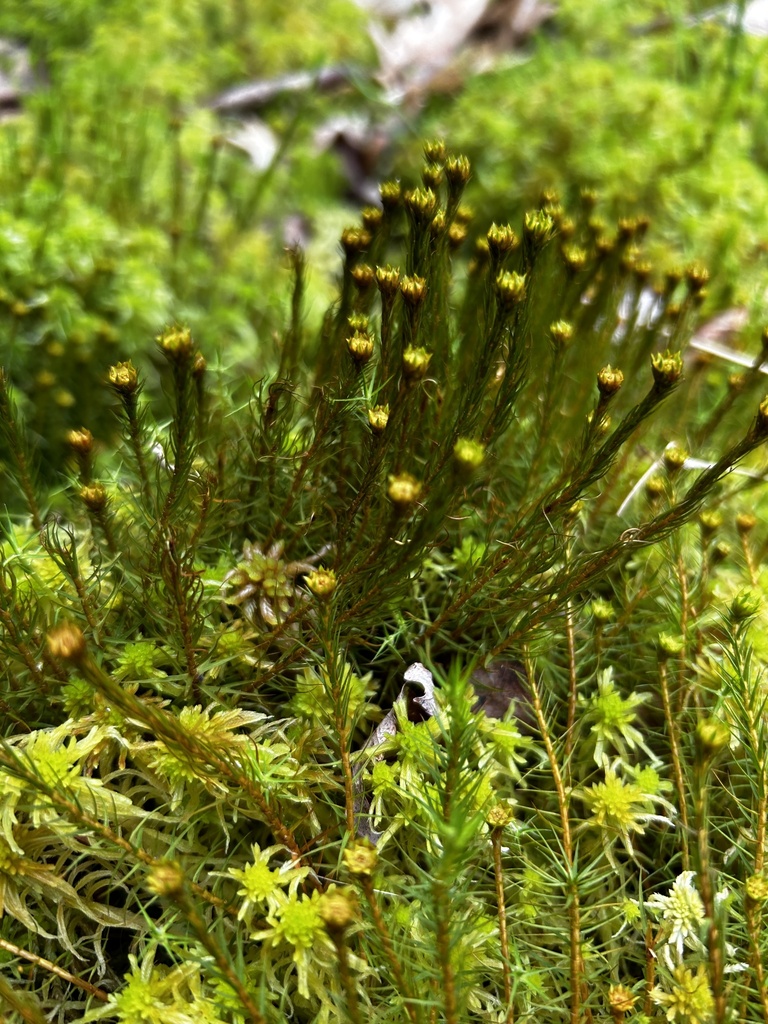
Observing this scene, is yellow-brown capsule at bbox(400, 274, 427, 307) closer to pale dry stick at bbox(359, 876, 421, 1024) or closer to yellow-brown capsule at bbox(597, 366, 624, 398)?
yellow-brown capsule at bbox(597, 366, 624, 398)

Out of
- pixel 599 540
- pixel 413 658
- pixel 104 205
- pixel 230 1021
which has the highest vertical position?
pixel 104 205

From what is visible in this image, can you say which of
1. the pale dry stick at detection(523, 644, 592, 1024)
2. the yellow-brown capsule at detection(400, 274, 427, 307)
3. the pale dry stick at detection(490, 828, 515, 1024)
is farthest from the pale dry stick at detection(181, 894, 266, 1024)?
the yellow-brown capsule at detection(400, 274, 427, 307)

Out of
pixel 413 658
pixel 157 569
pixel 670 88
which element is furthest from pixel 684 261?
pixel 157 569

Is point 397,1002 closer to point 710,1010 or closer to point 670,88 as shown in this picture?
point 710,1010

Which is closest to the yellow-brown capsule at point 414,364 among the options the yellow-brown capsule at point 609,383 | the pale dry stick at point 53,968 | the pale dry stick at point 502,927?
the yellow-brown capsule at point 609,383

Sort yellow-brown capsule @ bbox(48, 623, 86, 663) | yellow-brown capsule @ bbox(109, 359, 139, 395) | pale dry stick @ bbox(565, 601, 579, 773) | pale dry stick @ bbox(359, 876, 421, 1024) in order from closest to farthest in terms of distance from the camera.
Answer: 1. yellow-brown capsule @ bbox(48, 623, 86, 663)
2. pale dry stick @ bbox(359, 876, 421, 1024)
3. yellow-brown capsule @ bbox(109, 359, 139, 395)
4. pale dry stick @ bbox(565, 601, 579, 773)

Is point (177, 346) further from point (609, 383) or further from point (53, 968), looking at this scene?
point (53, 968)

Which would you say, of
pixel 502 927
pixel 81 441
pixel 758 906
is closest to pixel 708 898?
pixel 758 906

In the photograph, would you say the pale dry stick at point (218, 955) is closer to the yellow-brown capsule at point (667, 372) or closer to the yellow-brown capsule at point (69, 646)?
the yellow-brown capsule at point (69, 646)
